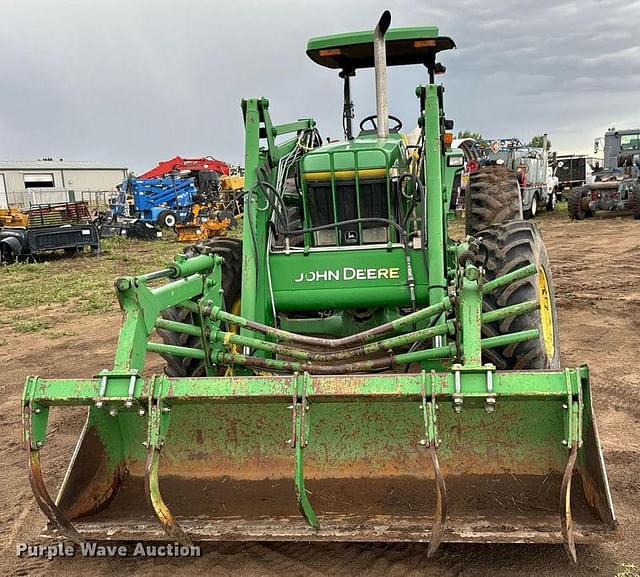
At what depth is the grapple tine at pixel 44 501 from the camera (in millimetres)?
2904

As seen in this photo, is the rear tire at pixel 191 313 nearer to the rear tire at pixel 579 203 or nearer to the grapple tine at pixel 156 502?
the grapple tine at pixel 156 502

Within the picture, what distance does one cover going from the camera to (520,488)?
10.4 feet

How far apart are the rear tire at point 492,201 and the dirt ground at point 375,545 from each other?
138 centimetres

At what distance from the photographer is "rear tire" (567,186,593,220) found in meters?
18.5

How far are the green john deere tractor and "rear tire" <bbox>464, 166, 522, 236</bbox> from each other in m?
1.34

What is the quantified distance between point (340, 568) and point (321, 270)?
2.12 metres

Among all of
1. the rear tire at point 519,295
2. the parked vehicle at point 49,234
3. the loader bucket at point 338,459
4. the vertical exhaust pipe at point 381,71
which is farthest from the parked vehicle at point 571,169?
the loader bucket at point 338,459

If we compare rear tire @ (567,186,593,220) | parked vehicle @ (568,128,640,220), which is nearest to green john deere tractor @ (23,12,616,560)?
parked vehicle @ (568,128,640,220)

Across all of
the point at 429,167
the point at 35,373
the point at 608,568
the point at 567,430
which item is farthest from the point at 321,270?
the point at 35,373

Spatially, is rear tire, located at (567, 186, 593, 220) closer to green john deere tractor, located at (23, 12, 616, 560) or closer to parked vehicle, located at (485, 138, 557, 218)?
parked vehicle, located at (485, 138, 557, 218)

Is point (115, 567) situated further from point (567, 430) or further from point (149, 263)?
point (149, 263)

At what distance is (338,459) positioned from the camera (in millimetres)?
3354

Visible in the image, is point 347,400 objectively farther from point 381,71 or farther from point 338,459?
point 381,71

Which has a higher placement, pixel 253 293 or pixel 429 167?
pixel 429 167
